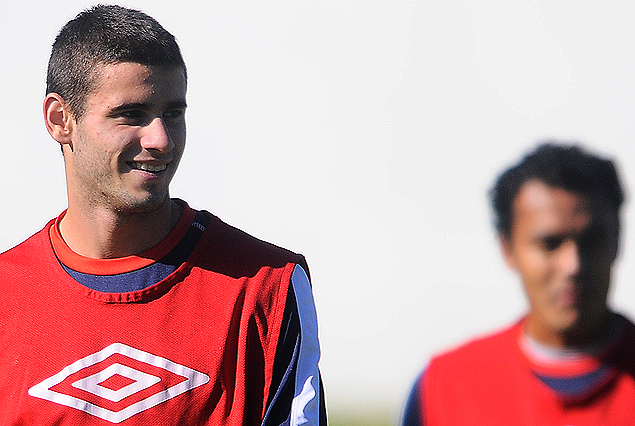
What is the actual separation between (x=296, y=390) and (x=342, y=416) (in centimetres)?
34

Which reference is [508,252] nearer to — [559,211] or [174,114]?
[559,211]

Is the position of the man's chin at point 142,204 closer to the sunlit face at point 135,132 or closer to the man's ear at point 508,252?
the sunlit face at point 135,132

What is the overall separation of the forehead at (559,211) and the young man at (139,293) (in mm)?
610

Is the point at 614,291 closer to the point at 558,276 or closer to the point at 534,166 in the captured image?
the point at 558,276

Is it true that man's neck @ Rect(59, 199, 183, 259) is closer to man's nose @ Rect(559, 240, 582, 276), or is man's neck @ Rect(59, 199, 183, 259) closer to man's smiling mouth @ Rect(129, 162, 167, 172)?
man's smiling mouth @ Rect(129, 162, 167, 172)

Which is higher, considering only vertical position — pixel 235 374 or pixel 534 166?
pixel 534 166

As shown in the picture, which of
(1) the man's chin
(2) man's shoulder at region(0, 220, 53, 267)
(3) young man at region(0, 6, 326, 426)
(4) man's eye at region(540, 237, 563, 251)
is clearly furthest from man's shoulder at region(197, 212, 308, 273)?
(4) man's eye at region(540, 237, 563, 251)

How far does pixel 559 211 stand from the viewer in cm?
165

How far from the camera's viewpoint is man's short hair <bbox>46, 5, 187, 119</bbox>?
2.08 m

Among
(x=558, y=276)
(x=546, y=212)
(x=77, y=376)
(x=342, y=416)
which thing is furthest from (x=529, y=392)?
(x=77, y=376)

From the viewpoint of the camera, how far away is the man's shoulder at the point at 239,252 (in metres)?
2.14

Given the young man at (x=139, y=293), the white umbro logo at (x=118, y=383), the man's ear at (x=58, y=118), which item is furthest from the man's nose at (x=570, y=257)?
the man's ear at (x=58, y=118)

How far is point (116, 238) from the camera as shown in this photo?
2145 millimetres

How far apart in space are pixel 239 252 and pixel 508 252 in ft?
2.20
